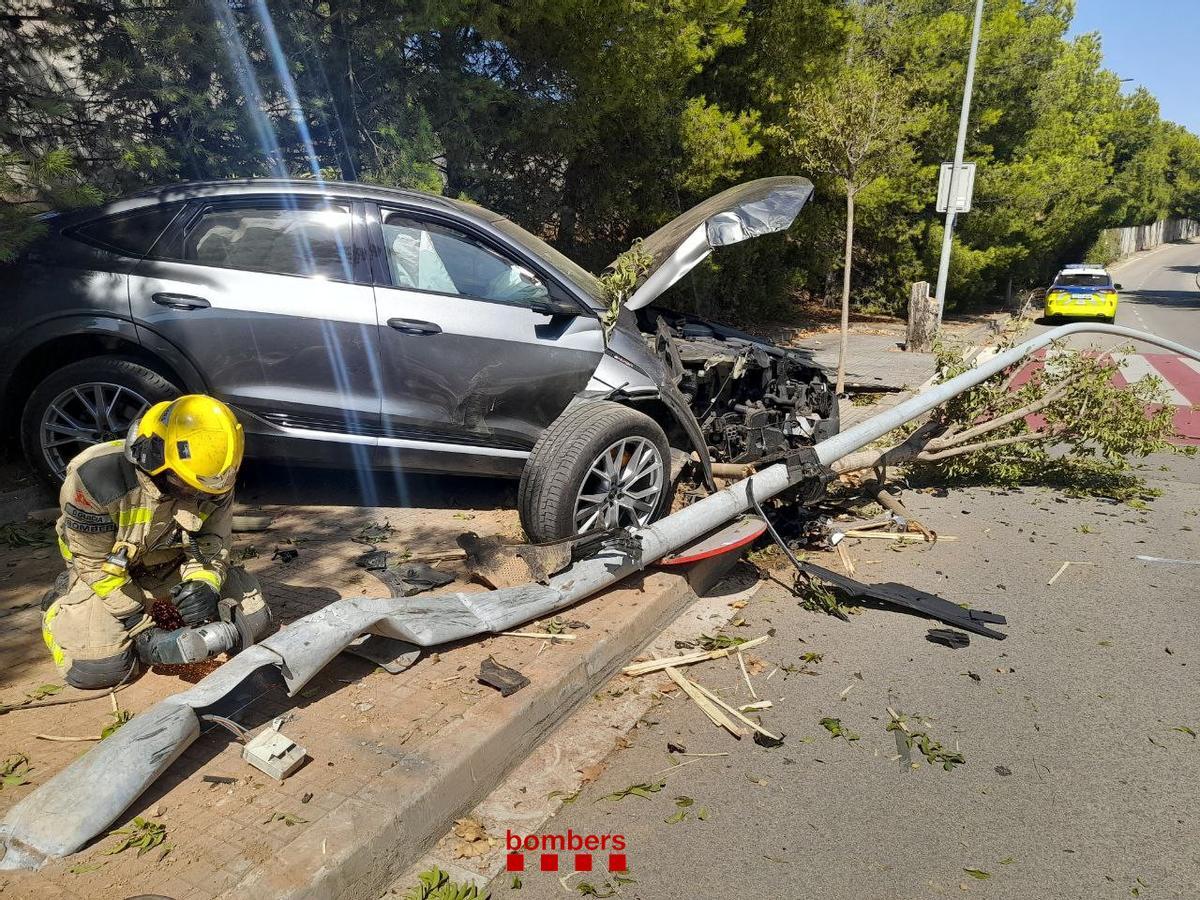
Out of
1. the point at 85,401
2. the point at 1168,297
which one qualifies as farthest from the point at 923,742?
the point at 1168,297

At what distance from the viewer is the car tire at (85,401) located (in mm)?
4738

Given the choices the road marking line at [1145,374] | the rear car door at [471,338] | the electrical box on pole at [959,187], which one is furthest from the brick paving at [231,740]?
the electrical box on pole at [959,187]

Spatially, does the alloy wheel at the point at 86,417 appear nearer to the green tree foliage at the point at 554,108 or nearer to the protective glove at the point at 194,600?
the green tree foliage at the point at 554,108

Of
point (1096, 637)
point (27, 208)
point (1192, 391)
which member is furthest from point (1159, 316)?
point (27, 208)

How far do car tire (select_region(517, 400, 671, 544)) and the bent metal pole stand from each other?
1.17 feet

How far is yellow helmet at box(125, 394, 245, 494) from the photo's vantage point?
3.04 metres

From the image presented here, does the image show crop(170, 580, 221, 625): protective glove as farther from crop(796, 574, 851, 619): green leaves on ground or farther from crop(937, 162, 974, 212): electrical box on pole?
crop(937, 162, 974, 212): electrical box on pole

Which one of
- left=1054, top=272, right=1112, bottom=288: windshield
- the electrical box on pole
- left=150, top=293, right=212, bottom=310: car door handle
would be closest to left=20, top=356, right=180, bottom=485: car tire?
left=150, top=293, right=212, bottom=310: car door handle

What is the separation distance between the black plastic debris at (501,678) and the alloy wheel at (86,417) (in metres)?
2.88

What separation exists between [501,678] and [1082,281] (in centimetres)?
2589

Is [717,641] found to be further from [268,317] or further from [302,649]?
[268,317]

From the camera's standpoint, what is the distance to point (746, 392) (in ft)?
19.3

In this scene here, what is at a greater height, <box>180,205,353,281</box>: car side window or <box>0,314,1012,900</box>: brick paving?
<box>180,205,353,281</box>: car side window

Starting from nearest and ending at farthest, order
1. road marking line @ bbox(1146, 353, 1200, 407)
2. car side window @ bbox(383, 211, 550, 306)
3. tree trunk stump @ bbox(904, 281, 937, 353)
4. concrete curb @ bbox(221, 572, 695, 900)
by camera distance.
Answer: concrete curb @ bbox(221, 572, 695, 900) → car side window @ bbox(383, 211, 550, 306) → road marking line @ bbox(1146, 353, 1200, 407) → tree trunk stump @ bbox(904, 281, 937, 353)
